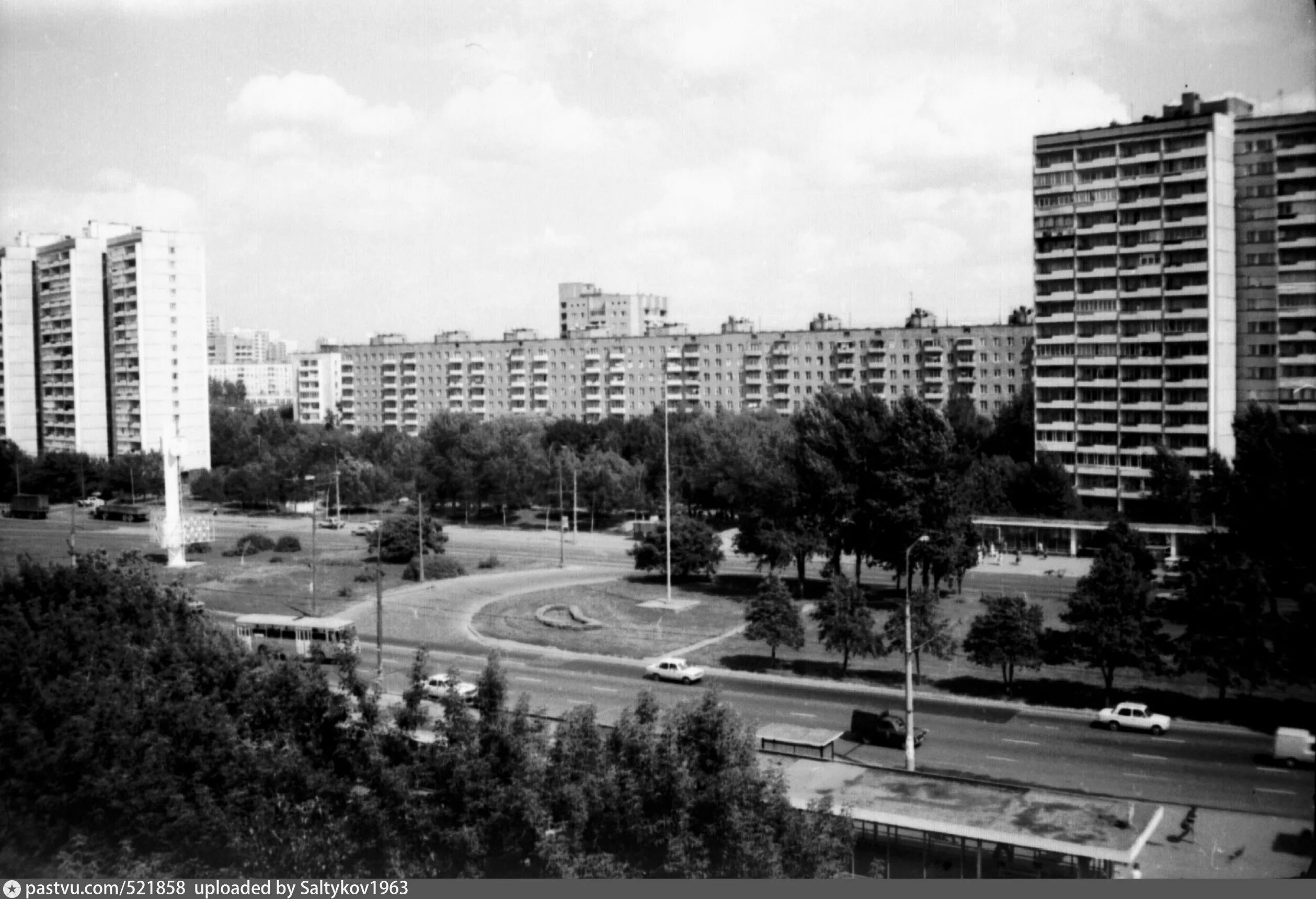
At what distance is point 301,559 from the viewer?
21422 millimetres

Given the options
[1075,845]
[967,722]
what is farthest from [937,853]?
[967,722]

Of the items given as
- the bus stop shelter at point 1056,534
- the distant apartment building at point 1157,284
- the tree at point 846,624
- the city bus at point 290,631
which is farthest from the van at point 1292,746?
the distant apartment building at point 1157,284

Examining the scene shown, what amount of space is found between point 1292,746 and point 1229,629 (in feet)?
7.28

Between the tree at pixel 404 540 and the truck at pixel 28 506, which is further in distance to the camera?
the tree at pixel 404 540

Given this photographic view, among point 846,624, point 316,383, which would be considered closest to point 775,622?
point 846,624

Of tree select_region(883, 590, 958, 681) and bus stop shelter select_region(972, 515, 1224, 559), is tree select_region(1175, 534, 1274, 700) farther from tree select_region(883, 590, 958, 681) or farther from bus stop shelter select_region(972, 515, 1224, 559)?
bus stop shelter select_region(972, 515, 1224, 559)

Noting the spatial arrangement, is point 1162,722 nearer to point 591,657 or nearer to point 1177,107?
point 591,657

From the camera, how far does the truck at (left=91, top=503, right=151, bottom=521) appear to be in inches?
915

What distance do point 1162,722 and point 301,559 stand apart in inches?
611

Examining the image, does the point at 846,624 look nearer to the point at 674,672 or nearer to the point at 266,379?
the point at 674,672

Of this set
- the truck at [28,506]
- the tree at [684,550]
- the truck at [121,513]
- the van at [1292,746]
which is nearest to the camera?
the van at [1292,746]

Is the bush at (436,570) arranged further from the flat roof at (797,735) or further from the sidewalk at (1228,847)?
the sidewalk at (1228,847)

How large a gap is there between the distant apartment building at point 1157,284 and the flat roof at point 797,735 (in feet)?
55.3

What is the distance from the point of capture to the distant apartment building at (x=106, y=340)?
26516 millimetres
